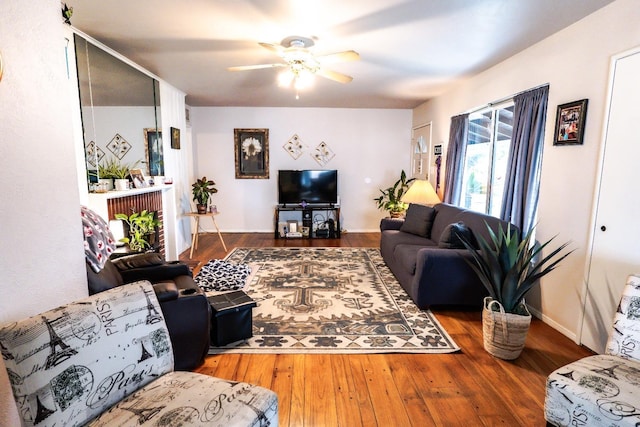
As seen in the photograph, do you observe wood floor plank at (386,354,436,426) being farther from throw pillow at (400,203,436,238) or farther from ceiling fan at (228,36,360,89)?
ceiling fan at (228,36,360,89)

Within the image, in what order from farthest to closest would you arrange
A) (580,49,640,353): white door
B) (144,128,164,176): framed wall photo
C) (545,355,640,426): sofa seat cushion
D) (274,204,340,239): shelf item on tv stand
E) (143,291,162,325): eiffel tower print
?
(274,204,340,239): shelf item on tv stand < (144,128,164,176): framed wall photo < (580,49,640,353): white door < (143,291,162,325): eiffel tower print < (545,355,640,426): sofa seat cushion

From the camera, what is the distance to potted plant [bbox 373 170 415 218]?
5617 mm

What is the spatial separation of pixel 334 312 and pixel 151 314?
1.87m

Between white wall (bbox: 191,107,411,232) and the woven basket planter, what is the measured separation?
14.2 feet

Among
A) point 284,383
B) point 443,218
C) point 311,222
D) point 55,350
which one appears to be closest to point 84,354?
point 55,350

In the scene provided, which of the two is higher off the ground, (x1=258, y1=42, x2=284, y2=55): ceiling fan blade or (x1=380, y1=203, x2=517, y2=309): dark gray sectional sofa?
(x1=258, y1=42, x2=284, y2=55): ceiling fan blade

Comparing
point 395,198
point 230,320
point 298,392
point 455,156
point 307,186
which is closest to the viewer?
point 298,392

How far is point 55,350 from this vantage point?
1109mm

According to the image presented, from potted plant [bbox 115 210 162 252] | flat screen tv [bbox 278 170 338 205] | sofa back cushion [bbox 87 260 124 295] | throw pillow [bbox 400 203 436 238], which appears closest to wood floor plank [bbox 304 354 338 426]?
sofa back cushion [bbox 87 260 124 295]

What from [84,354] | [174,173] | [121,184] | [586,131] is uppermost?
[586,131]

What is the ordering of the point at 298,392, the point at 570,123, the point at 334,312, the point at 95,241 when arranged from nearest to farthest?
the point at 95,241, the point at 298,392, the point at 570,123, the point at 334,312

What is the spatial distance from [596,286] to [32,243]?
10.9ft

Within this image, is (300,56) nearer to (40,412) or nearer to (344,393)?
(344,393)

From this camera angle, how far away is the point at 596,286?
92.1 inches
